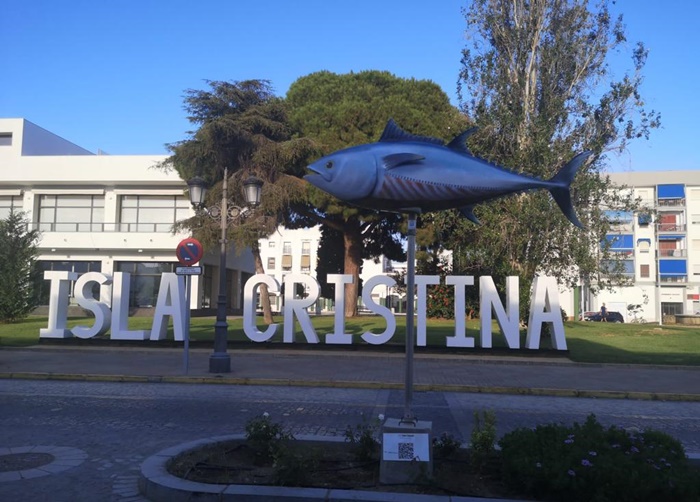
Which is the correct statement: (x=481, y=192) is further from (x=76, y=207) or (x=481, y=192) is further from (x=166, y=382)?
(x=76, y=207)

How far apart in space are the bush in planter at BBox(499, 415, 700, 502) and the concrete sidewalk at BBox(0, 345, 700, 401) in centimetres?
805

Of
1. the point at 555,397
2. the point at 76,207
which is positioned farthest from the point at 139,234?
the point at 555,397

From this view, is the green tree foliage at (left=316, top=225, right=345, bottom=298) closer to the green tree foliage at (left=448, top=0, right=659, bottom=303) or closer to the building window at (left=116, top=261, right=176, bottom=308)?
the building window at (left=116, top=261, right=176, bottom=308)

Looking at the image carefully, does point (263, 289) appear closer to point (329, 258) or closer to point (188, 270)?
point (188, 270)

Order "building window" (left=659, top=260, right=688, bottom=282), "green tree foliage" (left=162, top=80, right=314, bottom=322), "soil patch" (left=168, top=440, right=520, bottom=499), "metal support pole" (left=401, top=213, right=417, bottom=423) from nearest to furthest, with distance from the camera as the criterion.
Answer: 1. "soil patch" (left=168, top=440, right=520, bottom=499)
2. "metal support pole" (left=401, top=213, right=417, bottom=423)
3. "green tree foliage" (left=162, top=80, right=314, bottom=322)
4. "building window" (left=659, top=260, right=688, bottom=282)

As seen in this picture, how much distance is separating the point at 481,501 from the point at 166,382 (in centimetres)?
1063

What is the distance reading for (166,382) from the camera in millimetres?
14008

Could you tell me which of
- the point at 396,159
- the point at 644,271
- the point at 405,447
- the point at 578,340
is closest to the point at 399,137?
the point at 396,159

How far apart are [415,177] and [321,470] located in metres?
2.73

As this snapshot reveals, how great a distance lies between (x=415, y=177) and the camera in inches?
211

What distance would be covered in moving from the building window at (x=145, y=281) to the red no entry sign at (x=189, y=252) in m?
31.4

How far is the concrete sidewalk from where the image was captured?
13.7 meters

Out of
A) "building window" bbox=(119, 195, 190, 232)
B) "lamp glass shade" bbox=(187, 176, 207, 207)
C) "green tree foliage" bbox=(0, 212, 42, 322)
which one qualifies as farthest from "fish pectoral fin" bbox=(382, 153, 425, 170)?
"building window" bbox=(119, 195, 190, 232)

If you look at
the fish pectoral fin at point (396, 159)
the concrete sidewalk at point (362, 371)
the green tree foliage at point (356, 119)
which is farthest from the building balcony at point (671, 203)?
the fish pectoral fin at point (396, 159)
